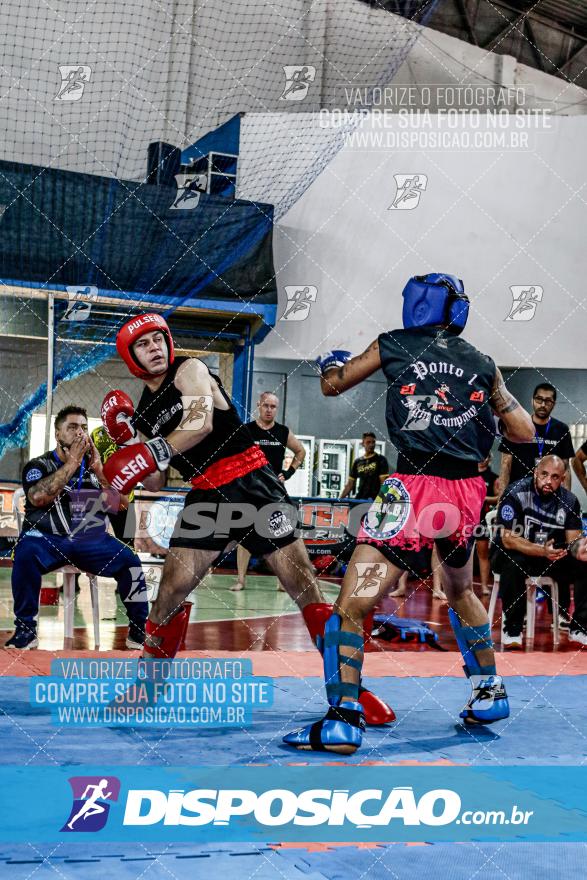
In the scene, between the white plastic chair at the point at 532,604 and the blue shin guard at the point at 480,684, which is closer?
the blue shin guard at the point at 480,684

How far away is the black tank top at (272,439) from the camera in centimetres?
772

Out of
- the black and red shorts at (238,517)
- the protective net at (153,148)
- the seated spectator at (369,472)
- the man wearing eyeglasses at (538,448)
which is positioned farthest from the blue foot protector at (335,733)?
the seated spectator at (369,472)

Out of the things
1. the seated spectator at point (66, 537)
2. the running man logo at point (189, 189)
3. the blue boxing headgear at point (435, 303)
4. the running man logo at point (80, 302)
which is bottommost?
the seated spectator at point (66, 537)

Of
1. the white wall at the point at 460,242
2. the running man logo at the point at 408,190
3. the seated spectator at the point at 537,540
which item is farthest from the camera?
the running man logo at the point at 408,190

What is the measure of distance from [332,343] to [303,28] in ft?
11.8

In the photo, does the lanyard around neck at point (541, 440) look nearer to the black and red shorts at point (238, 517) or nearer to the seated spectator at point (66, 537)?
the seated spectator at point (66, 537)

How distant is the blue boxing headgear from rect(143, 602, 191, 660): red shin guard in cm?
137

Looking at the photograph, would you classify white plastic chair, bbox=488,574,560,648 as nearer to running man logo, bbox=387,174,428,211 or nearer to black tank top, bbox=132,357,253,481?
black tank top, bbox=132,357,253,481

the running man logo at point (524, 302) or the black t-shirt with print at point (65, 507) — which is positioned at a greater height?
the running man logo at point (524, 302)

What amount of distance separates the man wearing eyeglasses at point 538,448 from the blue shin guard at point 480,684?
3.44 meters

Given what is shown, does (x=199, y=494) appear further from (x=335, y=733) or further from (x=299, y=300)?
(x=299, y=300)

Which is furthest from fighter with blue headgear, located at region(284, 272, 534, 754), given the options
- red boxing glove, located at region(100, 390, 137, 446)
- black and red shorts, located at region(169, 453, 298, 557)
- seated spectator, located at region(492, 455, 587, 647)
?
seated spectator, located at region(492, 455, 587, 647)

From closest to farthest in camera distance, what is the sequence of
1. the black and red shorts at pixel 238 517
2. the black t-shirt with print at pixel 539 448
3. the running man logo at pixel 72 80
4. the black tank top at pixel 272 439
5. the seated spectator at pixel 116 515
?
the black and red shorts at pixel 238 517 → the seated spectator at pixel 116 515 → the black t-shirt with print at pixel 539 448 → the black tank top at pixel 272 439 → the running man logo at pixel 72 80

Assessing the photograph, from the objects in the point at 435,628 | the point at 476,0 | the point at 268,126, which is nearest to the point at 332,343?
the point at 268,126
